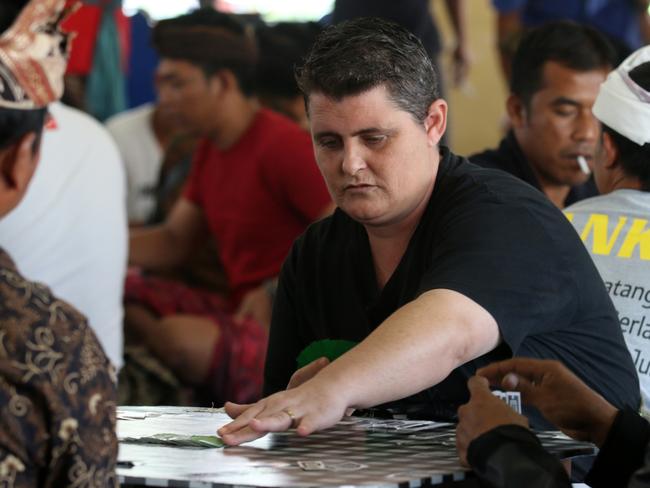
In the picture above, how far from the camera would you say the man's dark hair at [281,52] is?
21.1ft

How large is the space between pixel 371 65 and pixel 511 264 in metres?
0.50

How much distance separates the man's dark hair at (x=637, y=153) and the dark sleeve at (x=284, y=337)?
0.80 m

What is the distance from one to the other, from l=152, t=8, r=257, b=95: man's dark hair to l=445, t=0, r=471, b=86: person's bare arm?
1478 mm

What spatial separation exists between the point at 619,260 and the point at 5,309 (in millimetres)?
1632

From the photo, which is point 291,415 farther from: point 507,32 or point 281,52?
point 507,32

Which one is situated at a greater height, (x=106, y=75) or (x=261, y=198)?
(x=261, y=198)

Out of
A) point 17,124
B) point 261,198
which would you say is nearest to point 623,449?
point 17,124

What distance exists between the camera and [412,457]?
2225 millimetres

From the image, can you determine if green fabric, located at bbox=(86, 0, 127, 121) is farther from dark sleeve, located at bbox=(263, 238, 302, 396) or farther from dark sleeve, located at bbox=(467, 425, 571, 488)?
dark sleeve, located at bbox=(467, 425, 571, 488)

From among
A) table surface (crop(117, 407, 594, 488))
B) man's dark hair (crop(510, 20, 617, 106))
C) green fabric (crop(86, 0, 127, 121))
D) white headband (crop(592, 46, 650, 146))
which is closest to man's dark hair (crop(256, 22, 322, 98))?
green fabric (crop(86, 0, 127, 121))

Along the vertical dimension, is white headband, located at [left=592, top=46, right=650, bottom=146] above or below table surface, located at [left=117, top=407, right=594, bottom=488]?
above

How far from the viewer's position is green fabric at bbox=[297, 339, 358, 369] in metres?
2.82

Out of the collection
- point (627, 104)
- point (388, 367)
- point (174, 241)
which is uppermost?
point (627, 104)

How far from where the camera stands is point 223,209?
17.4ft
